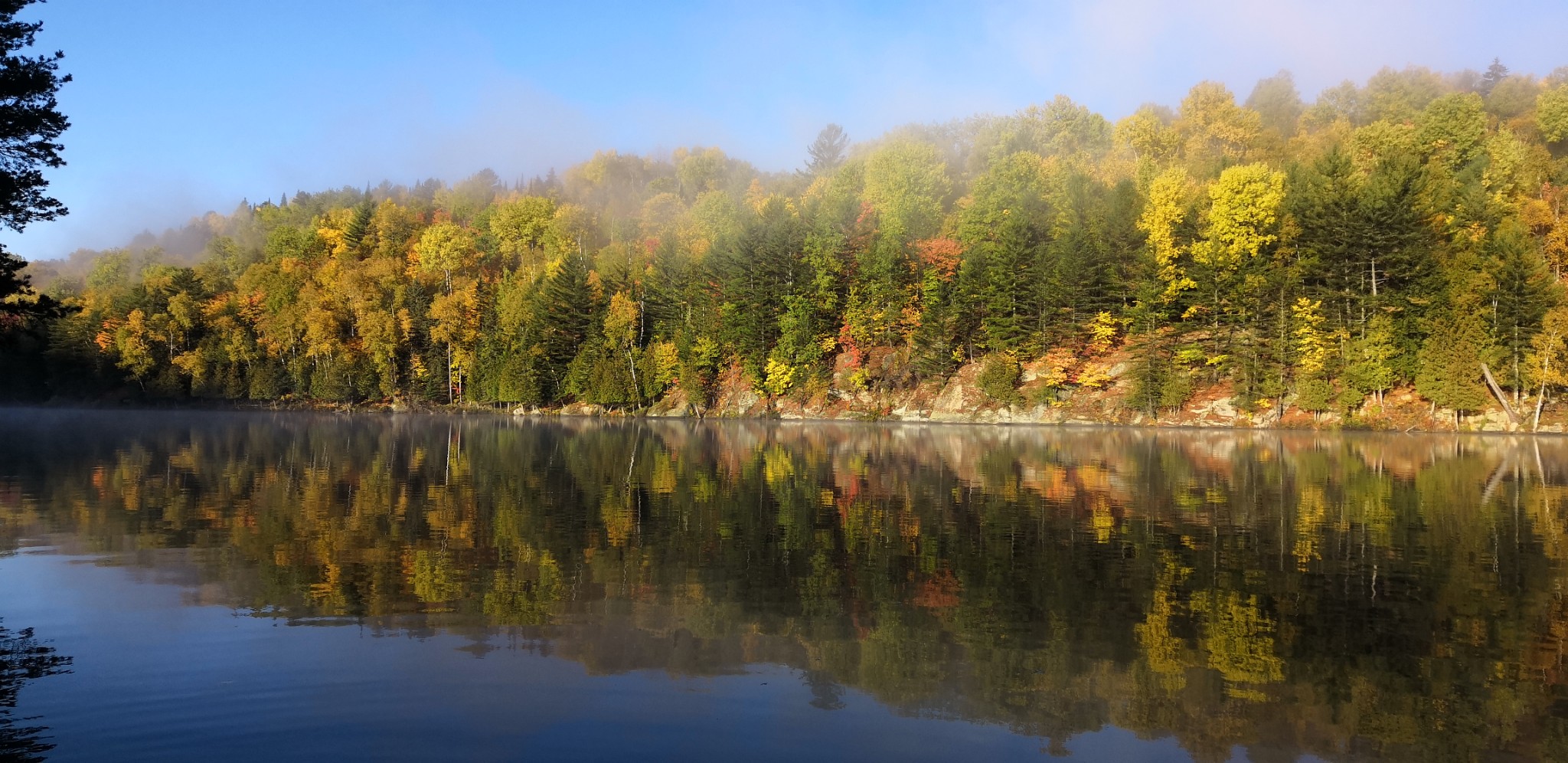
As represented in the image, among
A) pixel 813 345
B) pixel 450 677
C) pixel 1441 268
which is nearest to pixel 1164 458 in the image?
pixel 450 677

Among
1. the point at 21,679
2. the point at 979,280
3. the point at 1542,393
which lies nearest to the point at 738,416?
the point at 979,280

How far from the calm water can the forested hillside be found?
39.2 m

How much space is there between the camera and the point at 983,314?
253ft

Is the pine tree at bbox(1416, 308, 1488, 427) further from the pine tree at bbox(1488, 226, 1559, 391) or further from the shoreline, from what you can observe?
the shoreline

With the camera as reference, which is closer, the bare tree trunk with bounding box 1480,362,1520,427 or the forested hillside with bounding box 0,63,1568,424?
the bare tree trunk with bounding box 1480,362,1520,427

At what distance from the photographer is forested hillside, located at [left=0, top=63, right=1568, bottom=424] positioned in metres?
61.3

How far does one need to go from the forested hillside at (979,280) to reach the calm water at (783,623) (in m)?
39.2

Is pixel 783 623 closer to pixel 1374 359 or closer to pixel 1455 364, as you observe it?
pixel 1455 364

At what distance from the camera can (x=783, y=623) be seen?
1120 cm

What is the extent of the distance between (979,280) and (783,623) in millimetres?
68557

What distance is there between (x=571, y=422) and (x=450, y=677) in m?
70.6

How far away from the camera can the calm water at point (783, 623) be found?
303 inches


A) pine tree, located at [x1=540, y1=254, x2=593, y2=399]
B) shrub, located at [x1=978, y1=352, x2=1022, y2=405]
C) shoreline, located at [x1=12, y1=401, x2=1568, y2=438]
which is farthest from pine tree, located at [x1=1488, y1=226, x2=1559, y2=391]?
pine tree, located at [x1=540, y1=254, x2=593, y2=399]

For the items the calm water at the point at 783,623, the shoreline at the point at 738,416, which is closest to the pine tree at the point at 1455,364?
the shoreline at the point at 738,416
